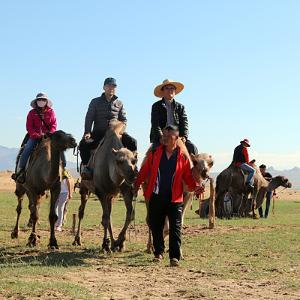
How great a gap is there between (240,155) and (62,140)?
12.7 m

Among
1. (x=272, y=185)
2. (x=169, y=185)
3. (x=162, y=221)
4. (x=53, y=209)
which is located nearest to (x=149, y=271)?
(x=162, y=221)

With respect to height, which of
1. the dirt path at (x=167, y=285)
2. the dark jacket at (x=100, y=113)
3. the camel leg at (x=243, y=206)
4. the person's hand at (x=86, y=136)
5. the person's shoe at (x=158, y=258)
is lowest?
the dirt path at (x=167, y=285)

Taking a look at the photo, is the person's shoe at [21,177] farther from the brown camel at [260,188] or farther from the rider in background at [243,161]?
the brown camel at [260,188]

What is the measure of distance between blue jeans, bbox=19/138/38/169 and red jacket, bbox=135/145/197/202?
3.47 meters

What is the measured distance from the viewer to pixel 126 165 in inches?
413

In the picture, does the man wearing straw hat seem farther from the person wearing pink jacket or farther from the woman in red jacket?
the person wearing pink jacket

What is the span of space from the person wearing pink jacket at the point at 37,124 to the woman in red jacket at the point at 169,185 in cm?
361

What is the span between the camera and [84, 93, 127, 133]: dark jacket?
40.3ft

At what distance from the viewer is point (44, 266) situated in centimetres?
922

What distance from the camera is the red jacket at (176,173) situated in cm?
990

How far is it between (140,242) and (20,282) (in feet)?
19.5

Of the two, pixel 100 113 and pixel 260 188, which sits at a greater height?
pixel 100 113

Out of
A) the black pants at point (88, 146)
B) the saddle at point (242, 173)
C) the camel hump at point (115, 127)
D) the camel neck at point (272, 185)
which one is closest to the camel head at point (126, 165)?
the camel hump at point (115, 127)

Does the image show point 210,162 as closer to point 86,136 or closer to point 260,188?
point 86,136
